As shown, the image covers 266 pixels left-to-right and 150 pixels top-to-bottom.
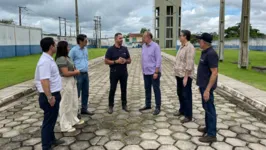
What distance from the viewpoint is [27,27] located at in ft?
90.1

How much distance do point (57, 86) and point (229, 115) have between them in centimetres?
375

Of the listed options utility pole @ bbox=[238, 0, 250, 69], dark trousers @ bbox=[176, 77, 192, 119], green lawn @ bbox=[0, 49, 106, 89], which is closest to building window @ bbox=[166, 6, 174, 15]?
utility pole @ bbox=[238, 0, 250, 69]

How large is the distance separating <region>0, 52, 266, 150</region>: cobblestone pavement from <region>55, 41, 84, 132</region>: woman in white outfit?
216mm

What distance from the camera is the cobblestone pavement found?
3.49 meters

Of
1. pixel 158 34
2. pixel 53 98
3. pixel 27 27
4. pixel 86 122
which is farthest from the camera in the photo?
pixel 158 34

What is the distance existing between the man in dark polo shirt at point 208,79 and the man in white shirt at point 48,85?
222 cm

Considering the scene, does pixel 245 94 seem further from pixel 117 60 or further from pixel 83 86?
pixel 83 86

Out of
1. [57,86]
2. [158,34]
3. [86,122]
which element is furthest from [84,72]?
[158,34]

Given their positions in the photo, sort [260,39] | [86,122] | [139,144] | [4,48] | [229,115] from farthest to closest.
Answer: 1. [260,39]
2. [4,48]
3. [229,115]
4. [86,122]
5. [139,144]

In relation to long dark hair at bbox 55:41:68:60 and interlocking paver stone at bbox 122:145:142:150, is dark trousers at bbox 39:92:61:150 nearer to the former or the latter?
long dark hair at bbox 55:41:68:60

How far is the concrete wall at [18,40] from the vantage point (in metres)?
22.1

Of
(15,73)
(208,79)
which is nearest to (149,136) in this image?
(208,79)

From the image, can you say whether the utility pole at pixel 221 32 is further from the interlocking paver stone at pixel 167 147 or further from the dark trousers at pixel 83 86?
the interlocking paver stone at pixel 167 147

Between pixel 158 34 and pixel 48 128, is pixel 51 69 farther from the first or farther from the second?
pixel 158 34
